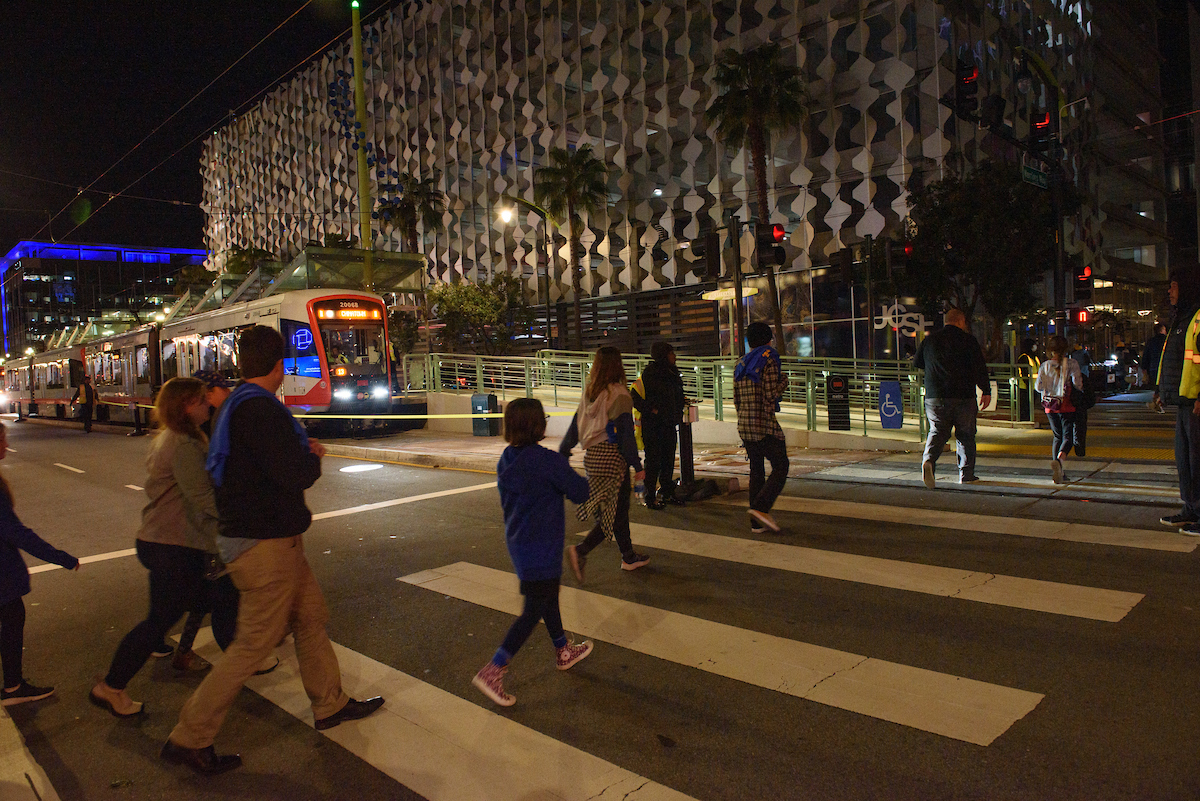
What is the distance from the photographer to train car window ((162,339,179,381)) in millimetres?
23275

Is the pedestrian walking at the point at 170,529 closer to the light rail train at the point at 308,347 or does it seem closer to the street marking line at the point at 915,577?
the street marking line at the point at 915,577

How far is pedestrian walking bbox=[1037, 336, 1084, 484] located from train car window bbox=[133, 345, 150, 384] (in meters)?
25.1

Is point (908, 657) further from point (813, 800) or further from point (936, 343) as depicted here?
point (936, 343)

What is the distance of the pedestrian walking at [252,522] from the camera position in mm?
3156

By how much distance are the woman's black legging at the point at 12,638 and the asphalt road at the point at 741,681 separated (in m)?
0.20

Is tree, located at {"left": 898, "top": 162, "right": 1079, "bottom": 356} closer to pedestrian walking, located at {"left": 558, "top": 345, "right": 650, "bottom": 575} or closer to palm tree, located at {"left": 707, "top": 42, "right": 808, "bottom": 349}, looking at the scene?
palm tree, located at {"left": 707, "top": 42, "right": 808, "bottom": 349}

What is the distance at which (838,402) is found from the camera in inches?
508

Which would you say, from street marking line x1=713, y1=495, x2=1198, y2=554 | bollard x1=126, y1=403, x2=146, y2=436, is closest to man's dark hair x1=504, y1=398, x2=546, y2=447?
street marking line x1=713, y1=495, x2=1198, y2=554

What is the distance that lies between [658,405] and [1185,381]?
4.52 metres

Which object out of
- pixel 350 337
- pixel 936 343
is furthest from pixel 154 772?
pixel 350 337

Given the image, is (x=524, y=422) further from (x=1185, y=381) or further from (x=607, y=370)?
(x=1185, y=381)

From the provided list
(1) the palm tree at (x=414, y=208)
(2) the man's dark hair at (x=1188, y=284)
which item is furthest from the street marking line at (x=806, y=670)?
(1) the palm tree at (x=414, y=208)

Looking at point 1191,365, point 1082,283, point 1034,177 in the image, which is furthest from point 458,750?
point 1082,283

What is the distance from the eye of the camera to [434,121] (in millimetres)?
49312
